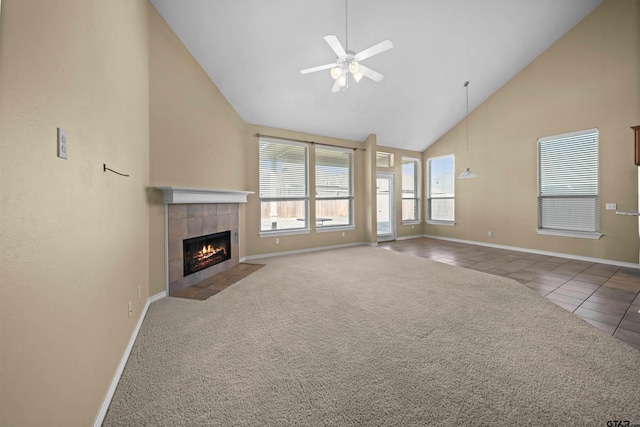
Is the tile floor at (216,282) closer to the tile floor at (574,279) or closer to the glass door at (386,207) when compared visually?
A: the tile floor at (574,279)

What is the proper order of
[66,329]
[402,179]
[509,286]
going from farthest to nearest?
[402,179] < [509,286] < [66,329]

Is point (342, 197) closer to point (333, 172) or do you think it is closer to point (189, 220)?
point (333, 172)

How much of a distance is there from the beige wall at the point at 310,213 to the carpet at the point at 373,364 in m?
2.33

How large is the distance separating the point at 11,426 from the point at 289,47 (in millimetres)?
4445

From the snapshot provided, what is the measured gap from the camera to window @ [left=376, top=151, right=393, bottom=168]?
7504mm

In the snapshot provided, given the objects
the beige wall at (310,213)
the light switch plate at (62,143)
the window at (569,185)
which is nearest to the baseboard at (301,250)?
the beige wall at (310,213)

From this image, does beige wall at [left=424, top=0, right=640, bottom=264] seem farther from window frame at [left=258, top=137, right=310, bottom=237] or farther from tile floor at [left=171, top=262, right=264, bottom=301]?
tile floor at [left=171, top=262, right=264, bottom=301]

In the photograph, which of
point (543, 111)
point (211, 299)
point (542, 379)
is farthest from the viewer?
point (543, 111)

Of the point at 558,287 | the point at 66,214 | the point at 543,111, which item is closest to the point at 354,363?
the point at 66,214

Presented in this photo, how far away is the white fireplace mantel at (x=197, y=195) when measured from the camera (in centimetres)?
312

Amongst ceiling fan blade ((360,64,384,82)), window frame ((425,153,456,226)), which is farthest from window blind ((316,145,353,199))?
ceiling fan blade ((360,64,384,82))

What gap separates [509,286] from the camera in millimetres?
3520

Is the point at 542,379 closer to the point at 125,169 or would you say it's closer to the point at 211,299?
the point at 211,299

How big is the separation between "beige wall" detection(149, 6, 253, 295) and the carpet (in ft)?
4.70
